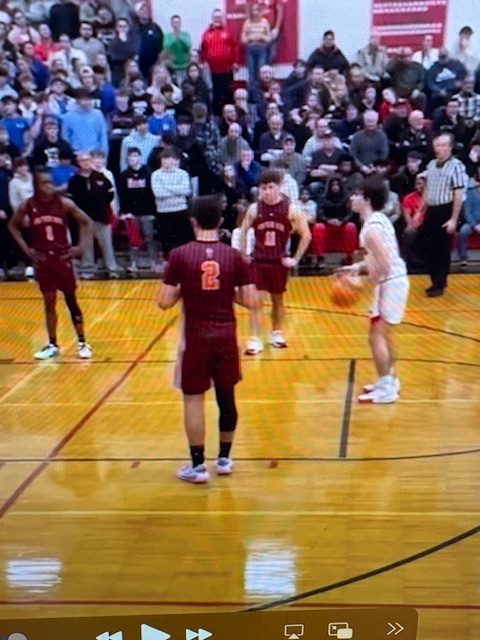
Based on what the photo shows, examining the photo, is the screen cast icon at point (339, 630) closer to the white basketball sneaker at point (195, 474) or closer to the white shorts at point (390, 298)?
the white basketball sneaker at point (195, 474)

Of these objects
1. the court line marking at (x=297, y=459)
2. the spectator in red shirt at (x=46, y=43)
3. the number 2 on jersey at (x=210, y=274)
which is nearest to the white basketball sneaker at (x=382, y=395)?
the court line marking at (x=297, y=459)

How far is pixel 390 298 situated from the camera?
449 centimetres

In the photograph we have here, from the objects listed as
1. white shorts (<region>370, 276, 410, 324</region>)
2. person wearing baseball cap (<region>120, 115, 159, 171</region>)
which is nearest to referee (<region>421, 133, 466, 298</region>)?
white shorts (<region>370, 276, 410, 324</region>)

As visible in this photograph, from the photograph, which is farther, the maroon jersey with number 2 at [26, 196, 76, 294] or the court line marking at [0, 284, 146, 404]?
the maroon jersey with number 2 at [26, 196, 76, 294]

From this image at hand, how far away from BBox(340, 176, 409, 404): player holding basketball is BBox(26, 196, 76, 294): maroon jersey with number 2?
Result: 214 cm

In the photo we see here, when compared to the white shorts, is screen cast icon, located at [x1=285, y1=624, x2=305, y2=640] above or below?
above

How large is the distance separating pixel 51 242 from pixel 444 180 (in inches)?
116

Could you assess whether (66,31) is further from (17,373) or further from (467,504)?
(467,504)

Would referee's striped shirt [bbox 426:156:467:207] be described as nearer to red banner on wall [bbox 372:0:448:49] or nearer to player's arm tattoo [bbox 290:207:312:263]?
player's arm tattoo [bbox 290:207:312:263]

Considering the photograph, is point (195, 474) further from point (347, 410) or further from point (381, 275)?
point (381, 275)

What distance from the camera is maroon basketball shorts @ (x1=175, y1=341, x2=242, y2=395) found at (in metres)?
3.44

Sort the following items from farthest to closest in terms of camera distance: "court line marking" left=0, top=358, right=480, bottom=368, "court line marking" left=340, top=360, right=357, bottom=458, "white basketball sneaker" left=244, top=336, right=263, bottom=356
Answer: "white basketball sneaker" left=244, top=336, right=263, bottom=356
"court line marking" left=0, top=358, right=480, bottom=368
"court line marking" left=340, top=360, right=357, bottom=458

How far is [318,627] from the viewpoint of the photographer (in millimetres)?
1404

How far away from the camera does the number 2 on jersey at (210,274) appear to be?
335 centimetres
